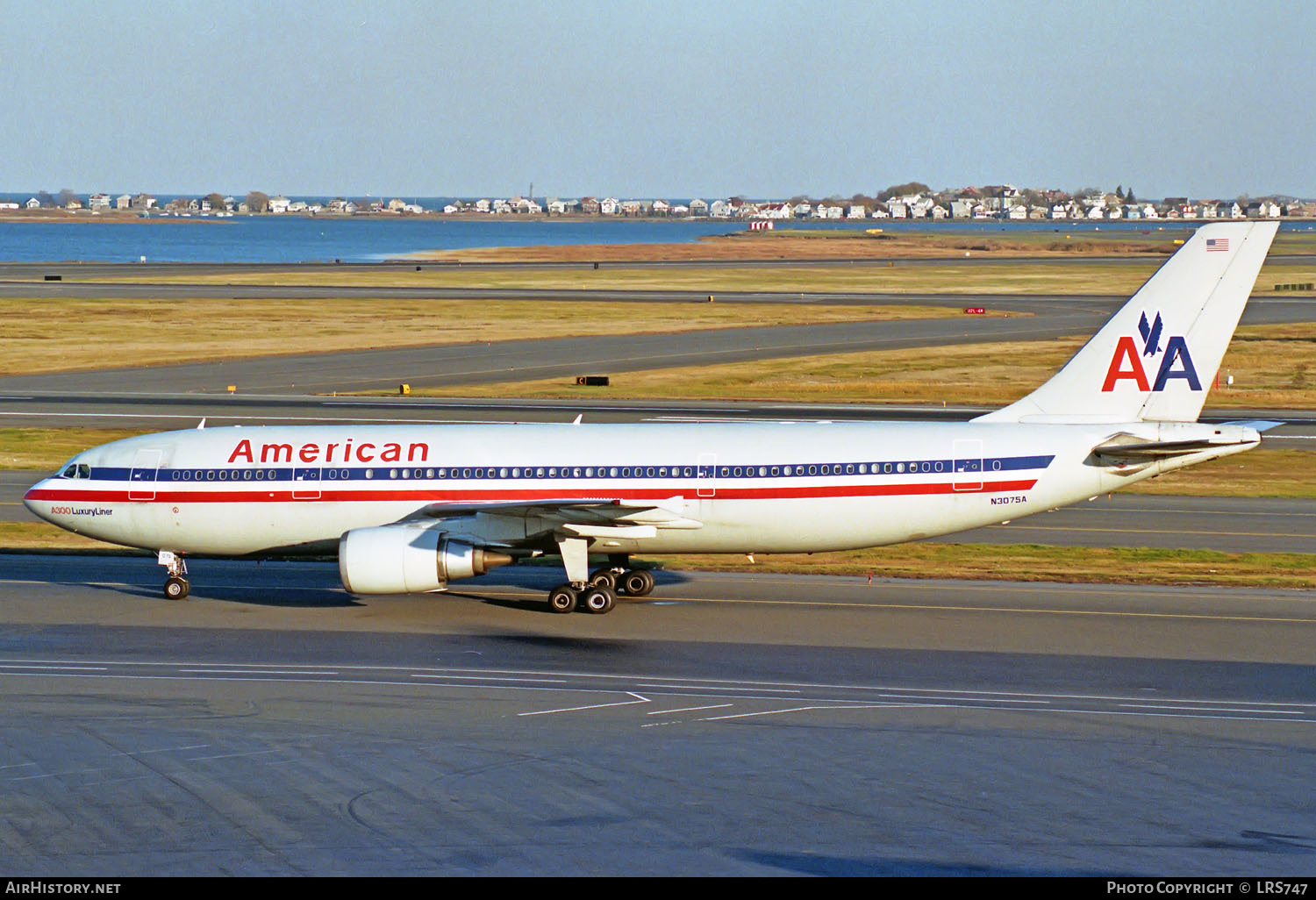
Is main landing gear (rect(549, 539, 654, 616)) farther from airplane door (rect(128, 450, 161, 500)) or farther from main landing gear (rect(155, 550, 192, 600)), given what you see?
airplane door (rect(128, 450, 161, 500))

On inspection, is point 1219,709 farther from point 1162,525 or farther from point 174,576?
point 174,576

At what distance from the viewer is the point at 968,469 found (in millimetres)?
32625

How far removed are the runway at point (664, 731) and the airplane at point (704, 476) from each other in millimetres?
1662

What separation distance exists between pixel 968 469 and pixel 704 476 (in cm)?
604

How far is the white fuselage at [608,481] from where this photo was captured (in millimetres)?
32719

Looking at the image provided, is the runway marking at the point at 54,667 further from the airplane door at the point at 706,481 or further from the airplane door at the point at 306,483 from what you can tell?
the airplane door at the point at 706,481

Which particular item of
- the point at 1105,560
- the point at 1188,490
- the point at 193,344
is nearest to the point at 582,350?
the point at 193,344

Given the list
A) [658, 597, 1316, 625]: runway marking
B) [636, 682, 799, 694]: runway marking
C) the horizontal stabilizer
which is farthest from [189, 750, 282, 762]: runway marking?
the horizontal stabilizer

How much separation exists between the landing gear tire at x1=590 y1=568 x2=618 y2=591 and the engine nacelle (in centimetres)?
314

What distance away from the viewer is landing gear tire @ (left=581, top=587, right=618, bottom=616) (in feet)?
108

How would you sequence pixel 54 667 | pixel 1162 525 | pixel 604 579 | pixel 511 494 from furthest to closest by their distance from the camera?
pixel 1162 525 < pixel 604 579 < pixel 511 494 < pixel 54 667

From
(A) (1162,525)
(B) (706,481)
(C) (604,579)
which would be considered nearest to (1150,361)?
(B) (706,481)

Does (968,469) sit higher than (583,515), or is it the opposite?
(968,469)

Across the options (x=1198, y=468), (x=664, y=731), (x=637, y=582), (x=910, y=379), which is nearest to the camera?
(x=664, y=731)
